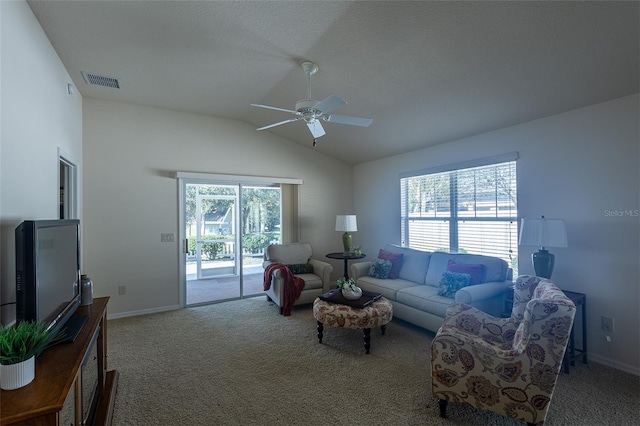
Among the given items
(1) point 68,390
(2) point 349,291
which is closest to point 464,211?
(2) point 349,291

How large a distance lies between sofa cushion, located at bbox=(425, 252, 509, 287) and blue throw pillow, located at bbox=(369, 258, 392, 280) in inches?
22.2

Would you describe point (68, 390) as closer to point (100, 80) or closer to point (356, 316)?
point (356, 316)

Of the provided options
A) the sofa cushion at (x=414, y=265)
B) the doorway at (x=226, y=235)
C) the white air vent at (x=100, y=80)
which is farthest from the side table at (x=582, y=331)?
the white air vent at (x=100, y=80)

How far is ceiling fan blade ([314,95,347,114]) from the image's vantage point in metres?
2.43

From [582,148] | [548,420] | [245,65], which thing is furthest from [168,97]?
[548,420]

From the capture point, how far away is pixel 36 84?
7.47 feet

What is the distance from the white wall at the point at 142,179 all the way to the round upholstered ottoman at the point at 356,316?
2624mm

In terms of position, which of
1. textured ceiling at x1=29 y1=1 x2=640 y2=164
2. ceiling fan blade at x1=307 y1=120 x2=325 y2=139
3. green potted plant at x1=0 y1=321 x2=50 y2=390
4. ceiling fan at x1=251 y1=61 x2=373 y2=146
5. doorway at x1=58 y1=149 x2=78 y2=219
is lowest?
green potted plant at x1=0 y1=321 x2=50 y2=390

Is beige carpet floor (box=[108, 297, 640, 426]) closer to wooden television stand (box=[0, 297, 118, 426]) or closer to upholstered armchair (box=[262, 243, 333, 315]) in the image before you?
wooden television stand (box=[0, 297, 118, 426])

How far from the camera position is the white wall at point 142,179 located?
4035 mm

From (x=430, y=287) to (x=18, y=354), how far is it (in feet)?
12.4

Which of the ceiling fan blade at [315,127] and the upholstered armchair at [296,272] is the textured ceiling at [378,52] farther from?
the upholstered armchair at [296,272]

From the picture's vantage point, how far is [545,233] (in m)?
2.84

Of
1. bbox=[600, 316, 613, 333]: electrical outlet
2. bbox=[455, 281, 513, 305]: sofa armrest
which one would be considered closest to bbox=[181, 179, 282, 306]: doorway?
bbox=[455, 281, 513, 305]: sofa armrest
